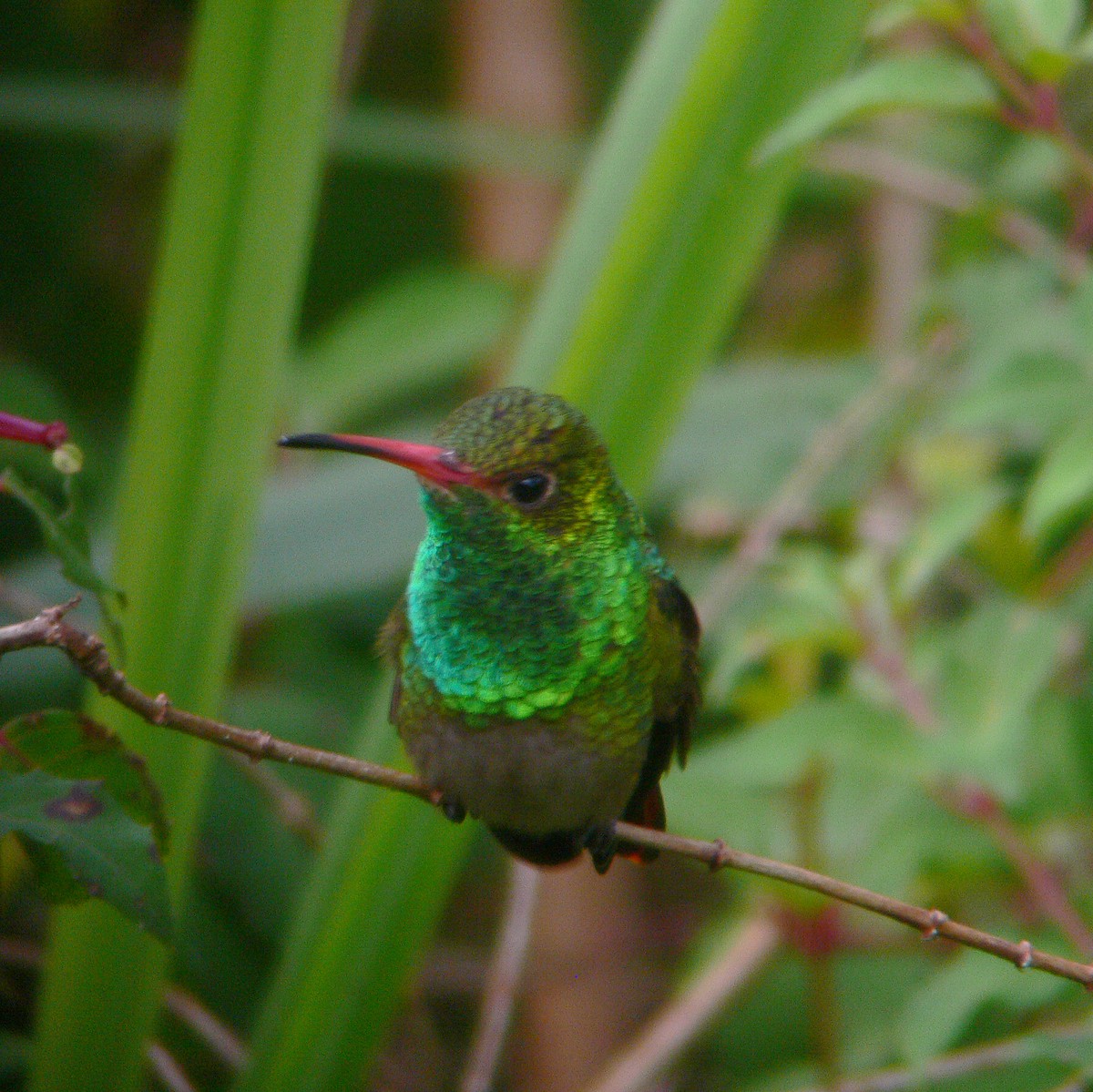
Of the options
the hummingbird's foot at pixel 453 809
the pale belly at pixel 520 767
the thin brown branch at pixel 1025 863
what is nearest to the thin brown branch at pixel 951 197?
the thin brown branch at pixel 1025 863

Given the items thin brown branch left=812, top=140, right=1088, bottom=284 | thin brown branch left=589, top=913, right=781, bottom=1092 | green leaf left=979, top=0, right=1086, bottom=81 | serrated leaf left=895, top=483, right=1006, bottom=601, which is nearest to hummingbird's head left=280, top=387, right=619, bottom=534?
serrated leaf left=895, top=483, right=1006, bottom=601

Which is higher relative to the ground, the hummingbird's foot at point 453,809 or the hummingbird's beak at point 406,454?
the hummingbird's beak at point 406,454

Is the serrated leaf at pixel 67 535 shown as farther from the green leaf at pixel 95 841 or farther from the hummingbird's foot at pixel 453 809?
the hummingbird's foot at pixel 453 809

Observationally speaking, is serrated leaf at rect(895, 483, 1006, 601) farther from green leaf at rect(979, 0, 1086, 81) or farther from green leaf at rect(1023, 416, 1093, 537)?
green leaf at rect(979, 0, 1086, 81)

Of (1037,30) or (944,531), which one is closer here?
(1037,30)

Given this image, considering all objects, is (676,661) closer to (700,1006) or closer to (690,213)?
(690,213)

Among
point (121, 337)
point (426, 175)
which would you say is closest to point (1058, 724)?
point (121, 337)

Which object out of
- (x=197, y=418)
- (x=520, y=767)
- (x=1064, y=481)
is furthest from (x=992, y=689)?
(x=197, y=418)

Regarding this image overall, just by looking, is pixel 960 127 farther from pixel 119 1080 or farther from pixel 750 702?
pixel 119 1080
